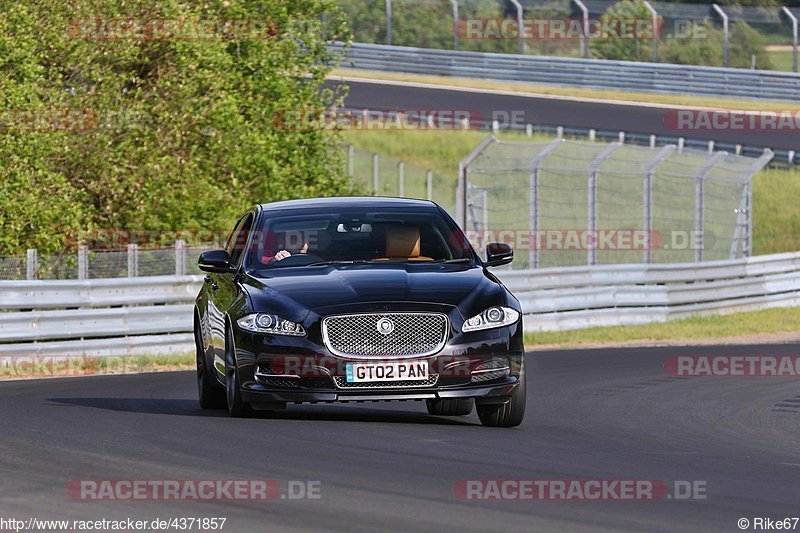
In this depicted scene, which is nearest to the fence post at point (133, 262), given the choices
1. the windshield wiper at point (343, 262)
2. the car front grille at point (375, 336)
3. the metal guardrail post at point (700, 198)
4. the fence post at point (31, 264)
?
the fence post at point (31, 264)

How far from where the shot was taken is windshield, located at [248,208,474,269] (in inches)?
464

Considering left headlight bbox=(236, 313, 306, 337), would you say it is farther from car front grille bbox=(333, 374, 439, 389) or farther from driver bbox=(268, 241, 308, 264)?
driver bbox=(268, 241, 308, 264)

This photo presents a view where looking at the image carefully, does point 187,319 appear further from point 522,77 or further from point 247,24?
point 522,77

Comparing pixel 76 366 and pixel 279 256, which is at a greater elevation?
pixel 279 256

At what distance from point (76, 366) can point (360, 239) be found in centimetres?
710

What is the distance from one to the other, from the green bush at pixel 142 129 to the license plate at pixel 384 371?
12.5 metres

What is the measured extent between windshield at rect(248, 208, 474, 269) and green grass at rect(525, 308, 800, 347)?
10625mm

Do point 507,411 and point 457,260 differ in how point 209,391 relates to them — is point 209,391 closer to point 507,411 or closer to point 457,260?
point 457,260

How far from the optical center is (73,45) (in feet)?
80.7

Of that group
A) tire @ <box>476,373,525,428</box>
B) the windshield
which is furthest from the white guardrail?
tire @ <box>476,373,525,428</box>

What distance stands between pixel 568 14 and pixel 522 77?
2791 cm

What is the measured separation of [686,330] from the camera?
24703 mm

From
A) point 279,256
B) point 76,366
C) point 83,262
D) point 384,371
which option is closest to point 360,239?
point 279,256

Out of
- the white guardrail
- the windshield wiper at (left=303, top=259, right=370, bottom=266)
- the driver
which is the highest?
the windshield wiper at (left=303, top=259, right=370, bottom=266)
